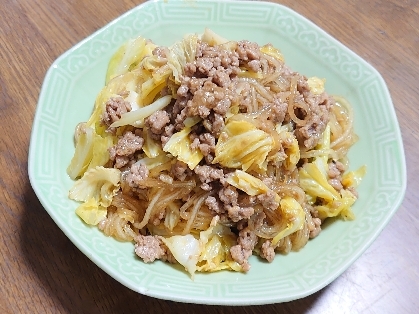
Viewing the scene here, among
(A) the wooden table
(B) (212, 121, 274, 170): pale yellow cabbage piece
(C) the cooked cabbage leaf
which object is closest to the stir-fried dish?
(B) (212, 121, 274, 170): pale yellow cabbage piece

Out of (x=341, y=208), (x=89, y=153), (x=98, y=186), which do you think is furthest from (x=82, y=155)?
(x=341, y=208)

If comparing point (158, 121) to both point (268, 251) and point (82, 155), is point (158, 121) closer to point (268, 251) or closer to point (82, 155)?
point (82, 155)

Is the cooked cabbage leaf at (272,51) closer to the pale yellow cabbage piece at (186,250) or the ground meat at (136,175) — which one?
the ground meat at (136,175)

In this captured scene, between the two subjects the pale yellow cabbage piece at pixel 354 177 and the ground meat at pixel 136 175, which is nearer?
the ground meat at pixel 136 175

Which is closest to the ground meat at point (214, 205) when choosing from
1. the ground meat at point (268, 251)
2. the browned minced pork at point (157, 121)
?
the ground meat at point (268, 251)

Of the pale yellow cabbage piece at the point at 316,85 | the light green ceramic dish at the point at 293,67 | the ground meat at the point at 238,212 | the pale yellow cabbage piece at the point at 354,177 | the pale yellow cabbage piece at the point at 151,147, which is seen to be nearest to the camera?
the light green ceramic dish at the point at 293,67

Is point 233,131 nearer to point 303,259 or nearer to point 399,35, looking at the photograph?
point 303,259

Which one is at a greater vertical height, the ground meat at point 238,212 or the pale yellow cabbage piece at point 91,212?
the ground meat at point 238,212
